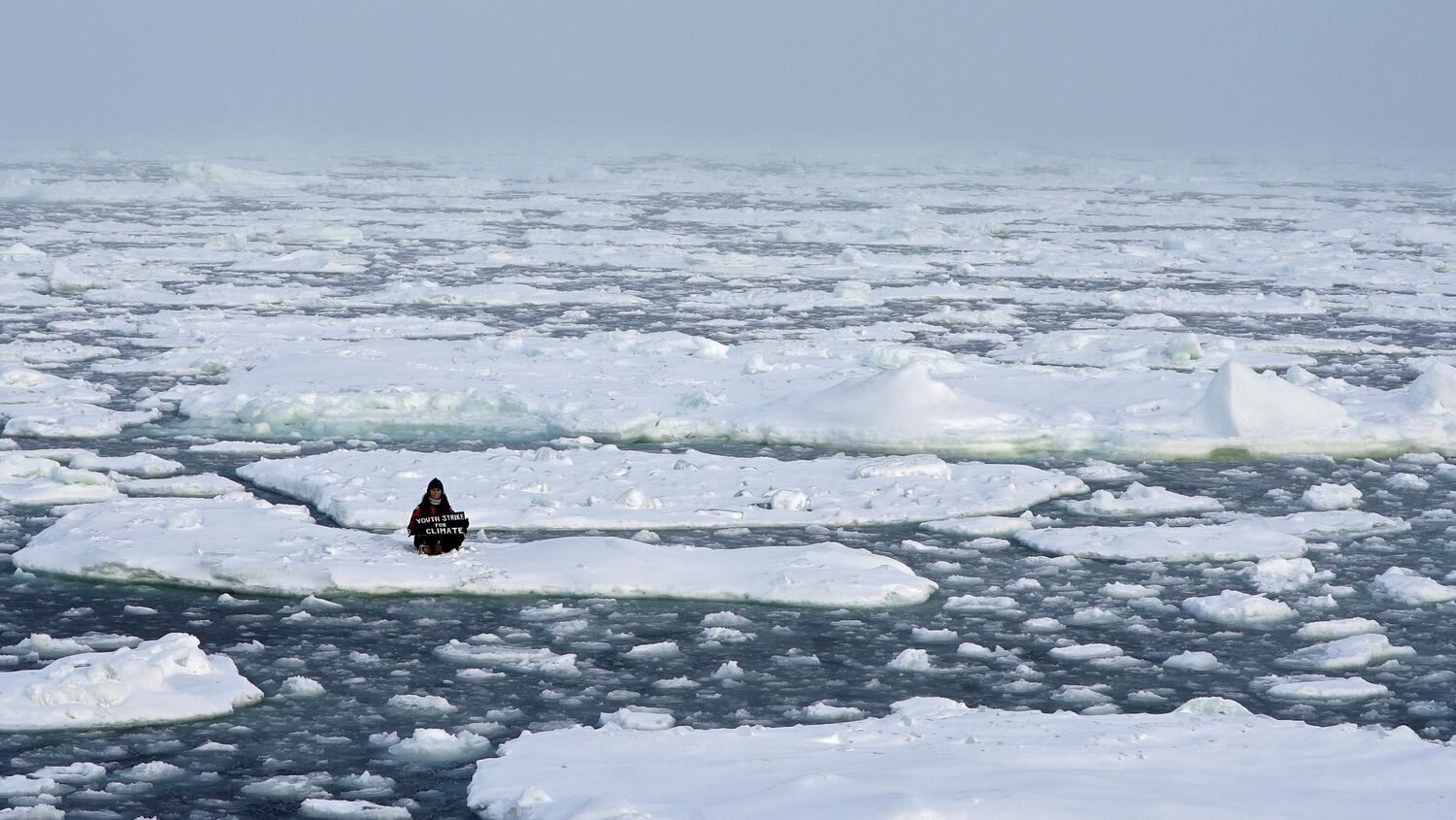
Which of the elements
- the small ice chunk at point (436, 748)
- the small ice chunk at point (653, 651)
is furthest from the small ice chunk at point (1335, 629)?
the small ice chunk at point (436, 748)

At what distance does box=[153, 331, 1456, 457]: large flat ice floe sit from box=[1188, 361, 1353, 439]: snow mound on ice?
0.01 meters

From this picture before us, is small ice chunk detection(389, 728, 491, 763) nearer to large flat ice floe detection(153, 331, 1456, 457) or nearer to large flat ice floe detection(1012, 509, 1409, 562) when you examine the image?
large flat ice floe detection(1012, 509, 1409, 562)

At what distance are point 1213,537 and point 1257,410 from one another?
2.75 m

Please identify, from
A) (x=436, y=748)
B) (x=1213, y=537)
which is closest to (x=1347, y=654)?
(x=1213, y=537)

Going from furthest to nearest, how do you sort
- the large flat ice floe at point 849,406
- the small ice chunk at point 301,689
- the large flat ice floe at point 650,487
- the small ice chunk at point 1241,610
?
the large flat ice floe at point 849,406 → the large flat ice floe at point 650,487 → the small ice chunk at point 1241,610 → the small ice chunk at point 301,689

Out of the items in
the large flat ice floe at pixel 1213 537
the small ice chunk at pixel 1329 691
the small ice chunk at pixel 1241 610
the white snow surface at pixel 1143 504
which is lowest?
the small ice chunk at pixel 1329 691

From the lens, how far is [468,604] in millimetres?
8109

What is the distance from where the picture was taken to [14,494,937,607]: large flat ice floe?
823 cm

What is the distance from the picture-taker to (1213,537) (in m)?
A: 9.40

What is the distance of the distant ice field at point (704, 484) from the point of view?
22.4ft

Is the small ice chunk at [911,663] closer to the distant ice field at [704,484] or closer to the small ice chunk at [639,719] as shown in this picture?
the distant ice field at [704,484]

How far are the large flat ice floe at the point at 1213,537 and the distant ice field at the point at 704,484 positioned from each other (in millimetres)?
41

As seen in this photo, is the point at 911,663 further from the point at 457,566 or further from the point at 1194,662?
the point at 457,566

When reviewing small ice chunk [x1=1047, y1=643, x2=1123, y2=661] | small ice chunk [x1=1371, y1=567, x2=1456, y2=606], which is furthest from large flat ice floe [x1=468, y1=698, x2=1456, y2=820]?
small ice chunk [x1=1371, y1=567, x2=1456, y2=606]
